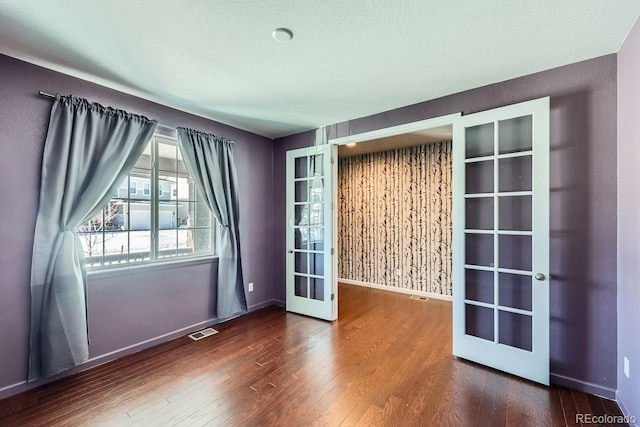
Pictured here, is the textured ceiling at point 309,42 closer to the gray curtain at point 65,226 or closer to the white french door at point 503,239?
the gray curtain at point 65,226

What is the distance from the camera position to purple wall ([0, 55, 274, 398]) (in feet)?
6.70

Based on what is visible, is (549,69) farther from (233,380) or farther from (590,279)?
(233,380)

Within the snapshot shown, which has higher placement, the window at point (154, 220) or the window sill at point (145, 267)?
the window at point (154, 220)

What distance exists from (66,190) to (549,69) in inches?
158

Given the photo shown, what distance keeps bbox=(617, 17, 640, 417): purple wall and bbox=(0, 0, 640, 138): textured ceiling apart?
0.80 feet

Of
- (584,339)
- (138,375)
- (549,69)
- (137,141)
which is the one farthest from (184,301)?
(549,69)

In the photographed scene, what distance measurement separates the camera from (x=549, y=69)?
7.28 feet

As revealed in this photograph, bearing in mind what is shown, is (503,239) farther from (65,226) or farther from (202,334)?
(65,226)

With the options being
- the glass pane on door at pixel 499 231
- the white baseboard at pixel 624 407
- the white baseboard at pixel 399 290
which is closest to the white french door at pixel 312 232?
the glass pane on door at pixel 499 231

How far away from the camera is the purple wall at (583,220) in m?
2.00

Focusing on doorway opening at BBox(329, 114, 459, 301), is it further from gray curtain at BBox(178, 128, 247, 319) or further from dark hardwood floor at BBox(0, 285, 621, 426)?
dark hardwood floor at BBox(0, 285, 621, 426)

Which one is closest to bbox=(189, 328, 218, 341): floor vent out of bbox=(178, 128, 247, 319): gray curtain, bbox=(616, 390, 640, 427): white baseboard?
bbox=(178, 128, 247, 319): gray curtain

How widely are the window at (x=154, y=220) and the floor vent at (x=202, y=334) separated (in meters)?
0.89

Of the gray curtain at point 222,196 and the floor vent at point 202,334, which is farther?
the gray curtain at point 222,196
